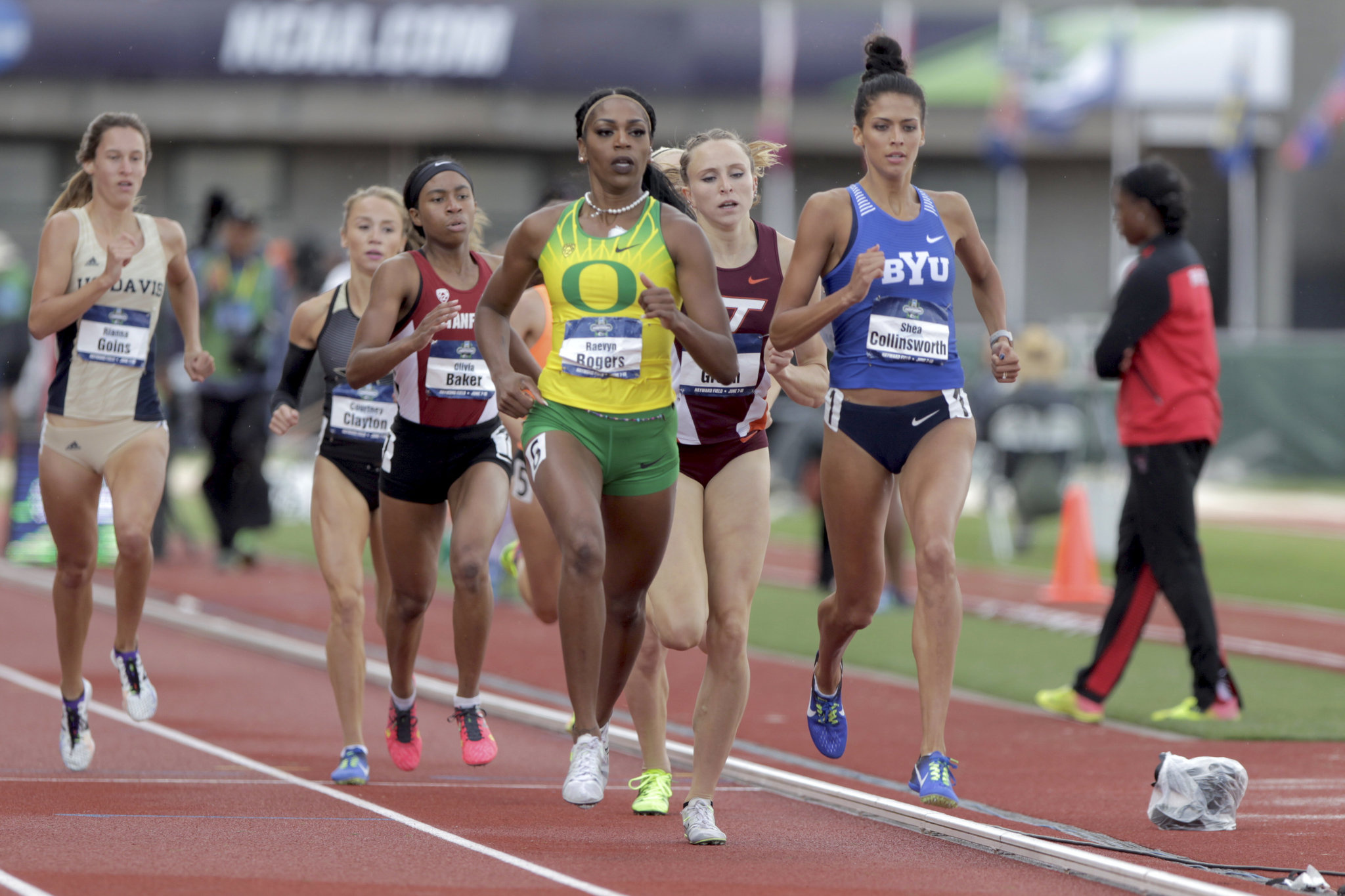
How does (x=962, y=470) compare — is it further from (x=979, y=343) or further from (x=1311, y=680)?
(x=979, y=343)

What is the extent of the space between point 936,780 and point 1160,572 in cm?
308

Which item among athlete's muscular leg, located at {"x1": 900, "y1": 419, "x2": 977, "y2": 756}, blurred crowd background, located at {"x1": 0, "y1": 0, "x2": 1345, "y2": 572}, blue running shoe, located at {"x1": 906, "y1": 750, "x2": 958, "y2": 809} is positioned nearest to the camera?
blue running shoe, located at {"x1": 906, "y1": 750, "x2": 958, "y2": 809}

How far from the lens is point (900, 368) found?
6.58 metres

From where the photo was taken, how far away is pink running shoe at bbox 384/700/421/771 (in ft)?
24.0

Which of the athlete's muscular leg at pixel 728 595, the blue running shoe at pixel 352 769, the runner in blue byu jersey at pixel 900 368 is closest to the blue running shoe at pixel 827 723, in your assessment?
the runner in blue byu jersey at pixel 900 368

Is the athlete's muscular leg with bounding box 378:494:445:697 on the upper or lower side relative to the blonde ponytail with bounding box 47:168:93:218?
lower

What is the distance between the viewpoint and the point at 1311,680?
1048cm

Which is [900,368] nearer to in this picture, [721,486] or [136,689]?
[721,486]

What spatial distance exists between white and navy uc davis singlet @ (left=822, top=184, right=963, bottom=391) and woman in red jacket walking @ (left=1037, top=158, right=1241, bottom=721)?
2.73 metres

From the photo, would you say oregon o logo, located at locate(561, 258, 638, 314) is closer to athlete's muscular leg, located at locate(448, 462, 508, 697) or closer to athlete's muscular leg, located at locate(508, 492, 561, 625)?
athlete's muscular leg, located at locate(448, 462, 508, 697)

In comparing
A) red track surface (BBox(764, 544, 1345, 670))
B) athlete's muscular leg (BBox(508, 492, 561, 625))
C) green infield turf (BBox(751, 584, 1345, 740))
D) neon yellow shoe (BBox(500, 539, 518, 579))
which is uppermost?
athlete's muscular leg (BBox(508, 492, 561, 625))

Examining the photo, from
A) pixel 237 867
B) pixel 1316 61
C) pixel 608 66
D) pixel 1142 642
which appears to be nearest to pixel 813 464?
pixel 1142 642

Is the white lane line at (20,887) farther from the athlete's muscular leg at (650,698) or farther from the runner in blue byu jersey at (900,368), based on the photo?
the runner in blue byu jersey at (900,368)

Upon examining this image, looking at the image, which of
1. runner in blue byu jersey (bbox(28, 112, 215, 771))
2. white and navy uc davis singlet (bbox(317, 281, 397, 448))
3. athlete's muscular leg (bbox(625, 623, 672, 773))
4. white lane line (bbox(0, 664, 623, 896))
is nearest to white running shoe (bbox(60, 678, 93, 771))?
runner in blue byu jersey (bbox(28, 112, 215, 771))
